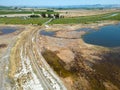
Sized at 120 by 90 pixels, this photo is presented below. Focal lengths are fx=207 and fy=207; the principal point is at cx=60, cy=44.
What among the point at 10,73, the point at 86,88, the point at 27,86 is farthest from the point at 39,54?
the point at 86,88

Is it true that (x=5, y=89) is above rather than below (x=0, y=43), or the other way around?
above

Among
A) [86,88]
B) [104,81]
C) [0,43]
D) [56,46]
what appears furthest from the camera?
[0,43]

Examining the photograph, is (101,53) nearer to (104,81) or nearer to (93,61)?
(93,61)

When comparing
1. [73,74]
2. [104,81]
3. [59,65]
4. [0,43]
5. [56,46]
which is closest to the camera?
[104,81]

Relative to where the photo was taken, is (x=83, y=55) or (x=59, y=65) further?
(x=83, y=55)

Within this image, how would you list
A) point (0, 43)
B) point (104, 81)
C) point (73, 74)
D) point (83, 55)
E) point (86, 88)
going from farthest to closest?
1. point (0, 43)
2. point (83, 55)
3. point (73, 74)
4. point (104, 81)
5. point (86, 88)

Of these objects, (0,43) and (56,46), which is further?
(0,43)

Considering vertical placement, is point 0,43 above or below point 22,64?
below

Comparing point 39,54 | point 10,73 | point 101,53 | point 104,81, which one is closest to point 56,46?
point 39,54

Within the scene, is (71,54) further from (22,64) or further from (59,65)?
(22,64)
